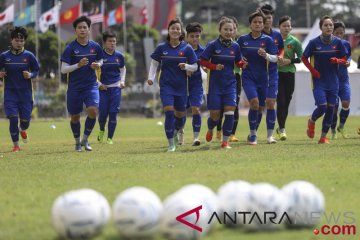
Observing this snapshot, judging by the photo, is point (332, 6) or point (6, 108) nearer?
point (6, 108)

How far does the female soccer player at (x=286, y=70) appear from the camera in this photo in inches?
723

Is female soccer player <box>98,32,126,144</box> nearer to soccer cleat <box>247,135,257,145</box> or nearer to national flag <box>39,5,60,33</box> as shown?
soccer cleat <box>247,135,257,145</box>

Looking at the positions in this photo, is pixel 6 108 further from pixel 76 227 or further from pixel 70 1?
pixel 70 1

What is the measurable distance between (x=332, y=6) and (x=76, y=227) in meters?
124

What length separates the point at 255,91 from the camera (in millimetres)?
16672

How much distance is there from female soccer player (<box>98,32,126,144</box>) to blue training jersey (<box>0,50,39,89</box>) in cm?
250

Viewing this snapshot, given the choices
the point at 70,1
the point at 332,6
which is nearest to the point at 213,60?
the point at 70,1

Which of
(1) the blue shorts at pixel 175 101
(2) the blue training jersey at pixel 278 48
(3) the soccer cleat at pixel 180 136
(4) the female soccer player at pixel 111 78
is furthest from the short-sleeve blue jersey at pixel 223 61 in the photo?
(4) the female soccer player at pixel 111 78

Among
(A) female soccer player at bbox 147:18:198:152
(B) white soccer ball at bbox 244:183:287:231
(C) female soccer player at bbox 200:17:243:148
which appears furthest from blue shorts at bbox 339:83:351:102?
(B) white soccer ball at bbox 244:183:287:231

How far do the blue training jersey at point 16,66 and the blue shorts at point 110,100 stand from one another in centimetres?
262

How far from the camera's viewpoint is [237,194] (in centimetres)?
751

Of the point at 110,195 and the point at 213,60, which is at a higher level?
the point at 213,60

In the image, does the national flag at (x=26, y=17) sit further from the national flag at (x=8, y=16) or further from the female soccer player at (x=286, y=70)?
the female soccer player at (x=286, y=70)

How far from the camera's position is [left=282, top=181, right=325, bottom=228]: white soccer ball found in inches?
296
